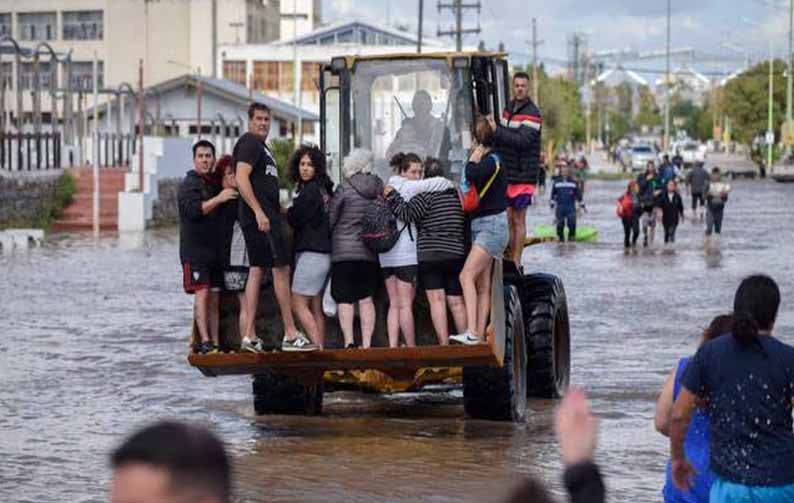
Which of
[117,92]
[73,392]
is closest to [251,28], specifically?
[117,92]

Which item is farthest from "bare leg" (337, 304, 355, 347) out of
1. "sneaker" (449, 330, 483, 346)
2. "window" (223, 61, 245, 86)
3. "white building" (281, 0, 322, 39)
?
"white building" (281, 0, 322, 39)

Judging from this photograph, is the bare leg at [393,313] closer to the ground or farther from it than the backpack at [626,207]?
farther from it

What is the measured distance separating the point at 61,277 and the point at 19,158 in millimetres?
16405

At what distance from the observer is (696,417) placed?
7.64 metres

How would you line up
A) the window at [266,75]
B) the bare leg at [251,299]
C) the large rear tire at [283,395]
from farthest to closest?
the window at [266,75] < the large rear tire at [283,395] < the bare leg at [251,299]

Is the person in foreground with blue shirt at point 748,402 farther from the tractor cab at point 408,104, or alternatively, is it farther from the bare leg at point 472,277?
the tractor cab at point 408,104

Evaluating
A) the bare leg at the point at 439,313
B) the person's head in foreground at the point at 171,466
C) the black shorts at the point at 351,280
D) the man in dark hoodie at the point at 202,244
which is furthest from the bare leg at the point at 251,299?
the person's head in foreground at the point at 171,466

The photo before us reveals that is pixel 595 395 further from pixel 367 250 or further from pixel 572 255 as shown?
pixel 572 255

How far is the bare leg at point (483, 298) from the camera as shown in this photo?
13422mm

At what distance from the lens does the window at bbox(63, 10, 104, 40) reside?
107m

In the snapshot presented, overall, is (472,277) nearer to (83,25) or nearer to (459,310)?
(459,310)

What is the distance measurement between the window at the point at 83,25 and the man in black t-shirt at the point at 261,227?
9460 cm

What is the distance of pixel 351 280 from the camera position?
44.5ft

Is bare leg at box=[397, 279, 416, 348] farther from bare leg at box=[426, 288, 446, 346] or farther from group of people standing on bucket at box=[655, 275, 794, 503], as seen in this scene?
group of people standing on bucket at box=[655, 275, 794, 503]
